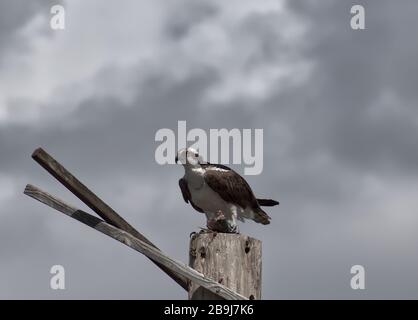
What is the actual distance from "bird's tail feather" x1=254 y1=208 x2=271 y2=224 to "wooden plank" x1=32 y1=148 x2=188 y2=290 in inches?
130

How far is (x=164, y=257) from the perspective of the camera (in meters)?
10.5

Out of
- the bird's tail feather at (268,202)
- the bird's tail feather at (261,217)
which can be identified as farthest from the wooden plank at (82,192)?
the bird's tail feather at (268,202)

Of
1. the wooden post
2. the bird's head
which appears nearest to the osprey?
the bird's head

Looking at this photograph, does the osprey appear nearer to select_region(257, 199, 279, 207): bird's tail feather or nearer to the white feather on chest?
the white feather on chest

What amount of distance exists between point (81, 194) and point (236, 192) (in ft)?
11.5

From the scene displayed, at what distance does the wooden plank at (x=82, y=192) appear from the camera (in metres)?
10.4

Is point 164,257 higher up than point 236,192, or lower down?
lower down

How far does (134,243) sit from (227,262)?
40.5 inches

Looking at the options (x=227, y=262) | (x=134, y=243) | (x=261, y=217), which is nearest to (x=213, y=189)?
(x=261, y=217)

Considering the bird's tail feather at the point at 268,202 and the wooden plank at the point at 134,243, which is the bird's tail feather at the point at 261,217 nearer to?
the bird's tail feather at the point at 268,202

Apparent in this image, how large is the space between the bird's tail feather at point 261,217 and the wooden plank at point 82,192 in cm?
331
